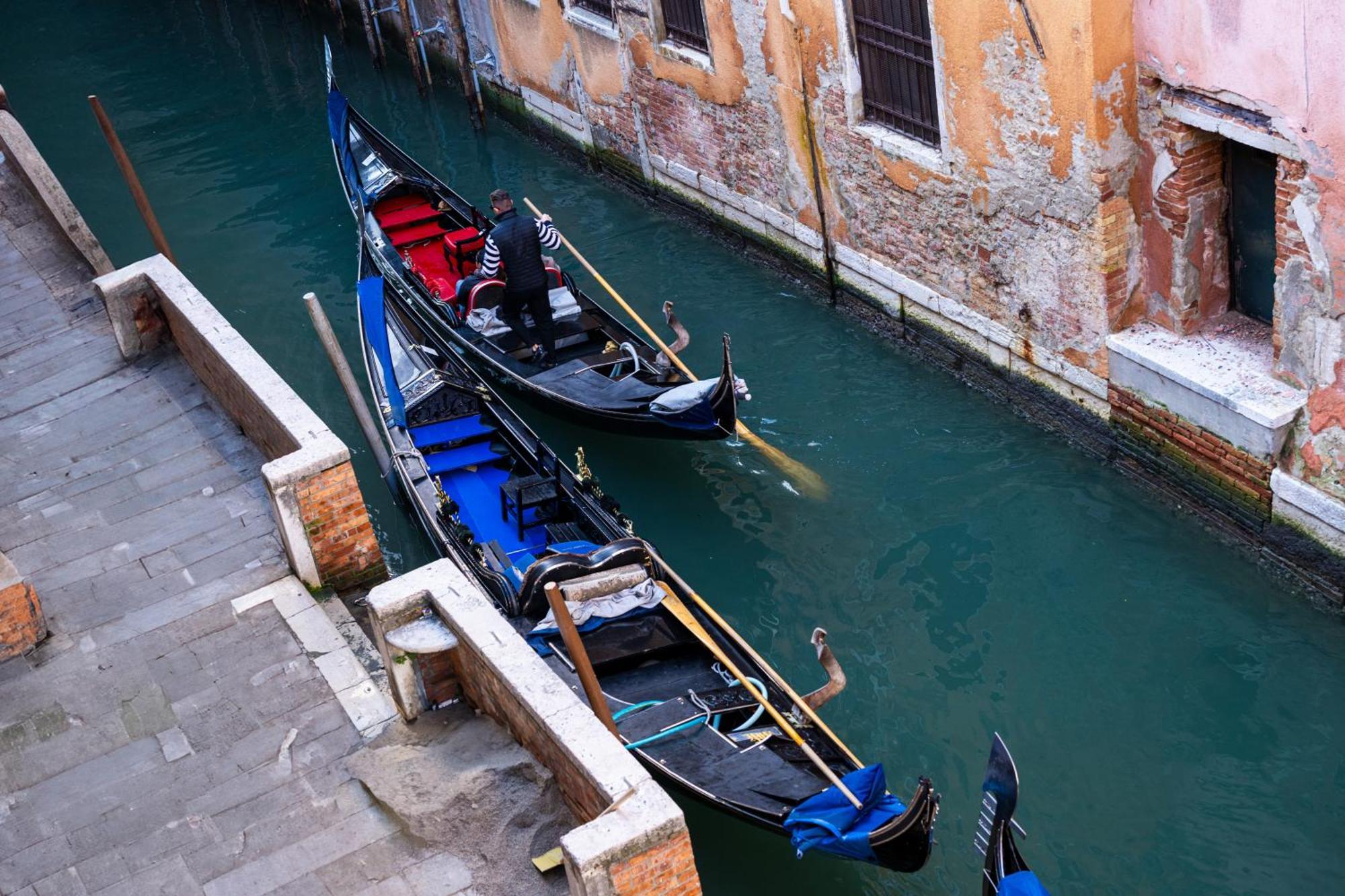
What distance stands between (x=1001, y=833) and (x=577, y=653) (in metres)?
1.45

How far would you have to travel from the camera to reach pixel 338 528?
18.7 ft

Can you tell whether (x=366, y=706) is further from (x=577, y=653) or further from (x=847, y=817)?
(x=847, y=817)

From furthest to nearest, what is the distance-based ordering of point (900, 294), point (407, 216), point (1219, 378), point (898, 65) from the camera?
point (407, 216)
point (900, 294)
point (898, 65)
point (1219, 378)

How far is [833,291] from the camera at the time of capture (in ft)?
30.4

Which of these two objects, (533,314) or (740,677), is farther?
(533,314)

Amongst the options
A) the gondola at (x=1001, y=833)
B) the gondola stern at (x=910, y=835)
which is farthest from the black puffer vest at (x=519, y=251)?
the gondola at (x=1001, y=833)

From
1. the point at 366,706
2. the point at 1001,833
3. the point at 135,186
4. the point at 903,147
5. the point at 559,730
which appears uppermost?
the point at 135,186

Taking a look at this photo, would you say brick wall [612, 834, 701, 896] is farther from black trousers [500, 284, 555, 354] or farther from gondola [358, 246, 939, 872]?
black trousers [500, 284, 555, 354]


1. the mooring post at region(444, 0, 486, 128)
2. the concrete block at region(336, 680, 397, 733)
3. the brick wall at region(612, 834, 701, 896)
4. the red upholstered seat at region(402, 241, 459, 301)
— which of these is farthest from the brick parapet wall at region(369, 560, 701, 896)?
the mooring post at region(444, 0, 486, 128)

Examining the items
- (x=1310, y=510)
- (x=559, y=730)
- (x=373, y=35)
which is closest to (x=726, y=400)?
(x=1310, y=510)

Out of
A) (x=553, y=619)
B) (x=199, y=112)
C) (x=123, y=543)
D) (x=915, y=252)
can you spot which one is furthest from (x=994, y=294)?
(x=199, y=112)

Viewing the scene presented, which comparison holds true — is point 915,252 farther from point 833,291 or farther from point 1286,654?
point 1286,654

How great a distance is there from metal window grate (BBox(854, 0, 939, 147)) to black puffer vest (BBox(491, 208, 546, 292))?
205cm

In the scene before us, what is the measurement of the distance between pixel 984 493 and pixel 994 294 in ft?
3.76
